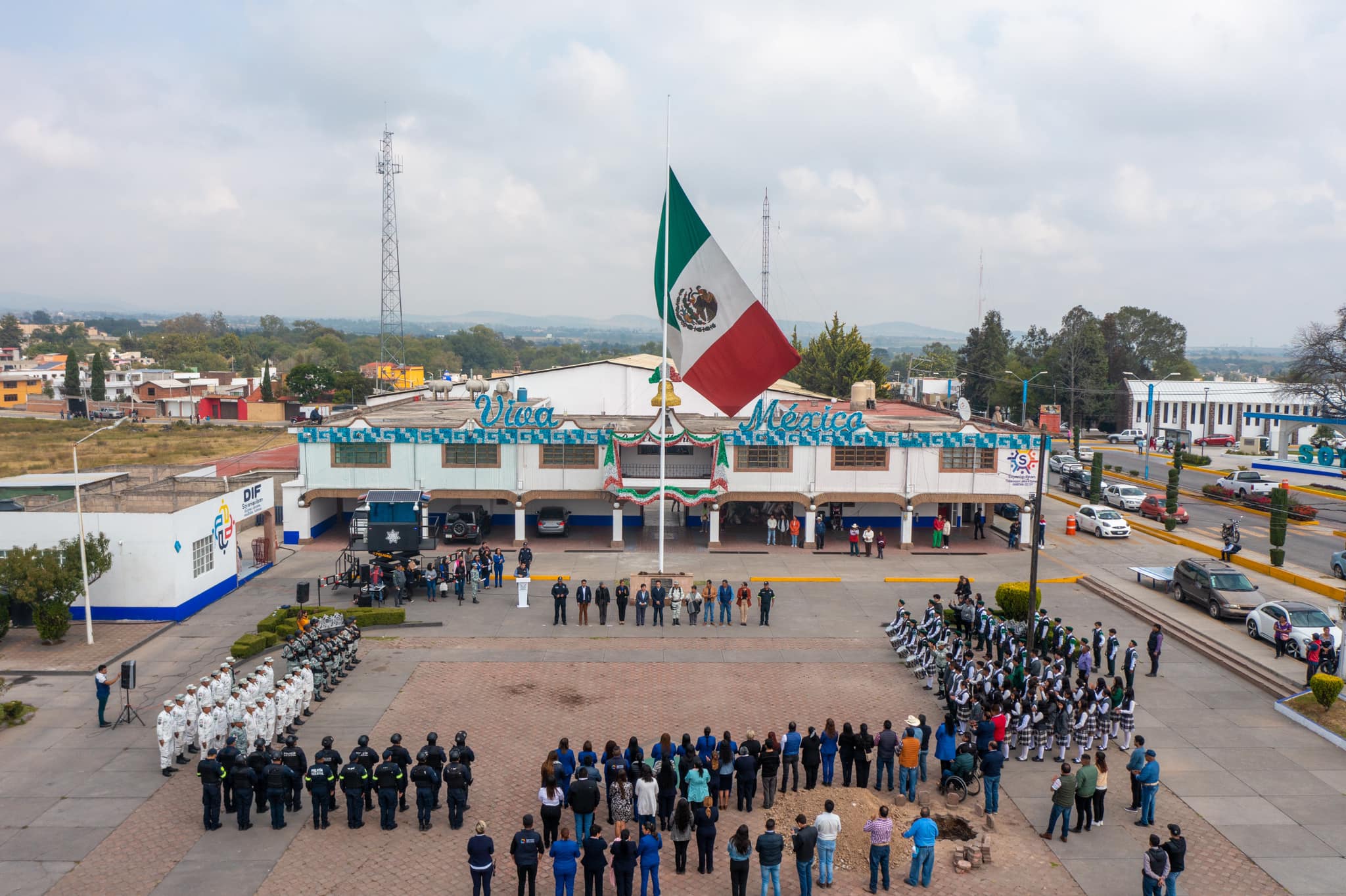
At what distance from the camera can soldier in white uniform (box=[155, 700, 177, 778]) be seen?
58.9 feet

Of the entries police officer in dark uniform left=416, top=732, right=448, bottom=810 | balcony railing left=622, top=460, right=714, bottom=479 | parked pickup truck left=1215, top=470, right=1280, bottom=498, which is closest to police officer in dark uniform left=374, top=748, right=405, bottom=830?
police officer in dark uniform left=416, top=732, right=448, bottom=810

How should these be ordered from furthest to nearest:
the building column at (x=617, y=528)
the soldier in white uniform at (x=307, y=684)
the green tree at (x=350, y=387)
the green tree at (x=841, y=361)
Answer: the green tree at (x=350, y=387) < the green tree at (x=841, y=361) < the building column at (x=617, y=528) < the soldier in white uniform at (x=307, y=684)

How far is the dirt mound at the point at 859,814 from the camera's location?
50.7 ft

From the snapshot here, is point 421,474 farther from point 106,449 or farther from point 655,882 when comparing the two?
point 106,449

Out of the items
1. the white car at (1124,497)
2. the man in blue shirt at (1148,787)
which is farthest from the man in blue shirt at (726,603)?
the white car at (1124,497)

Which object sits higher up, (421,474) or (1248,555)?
(421,474)

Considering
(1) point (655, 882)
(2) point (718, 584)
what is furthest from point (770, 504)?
(1) point (655, 882)

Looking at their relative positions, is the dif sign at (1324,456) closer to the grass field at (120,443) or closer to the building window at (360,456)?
the building window at (360,456)

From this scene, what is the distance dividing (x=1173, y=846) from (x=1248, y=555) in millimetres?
29936

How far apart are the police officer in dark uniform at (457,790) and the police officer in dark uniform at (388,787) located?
83 centimetres

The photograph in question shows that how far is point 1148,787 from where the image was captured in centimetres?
1620

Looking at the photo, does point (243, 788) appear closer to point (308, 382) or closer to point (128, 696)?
point (128, 696)

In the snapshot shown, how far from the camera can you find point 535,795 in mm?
17328

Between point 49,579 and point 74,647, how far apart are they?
211 centimetres
